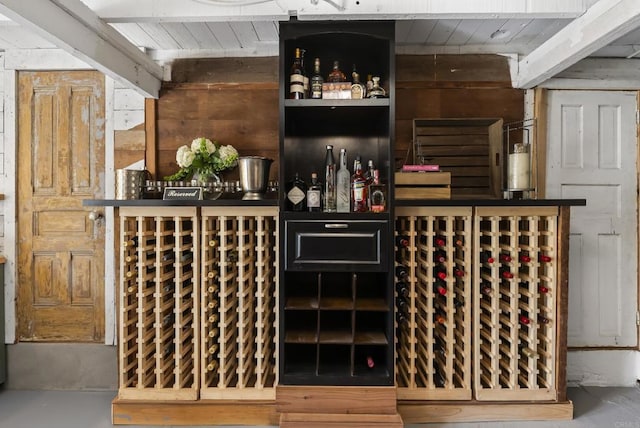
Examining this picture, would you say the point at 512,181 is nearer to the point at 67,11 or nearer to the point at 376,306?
the point at 376,306

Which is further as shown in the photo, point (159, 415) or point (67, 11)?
point (159, 415)

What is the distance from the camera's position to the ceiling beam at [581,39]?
1.40 m

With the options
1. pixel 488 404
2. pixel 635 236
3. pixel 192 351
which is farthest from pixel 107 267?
pixel 635 236

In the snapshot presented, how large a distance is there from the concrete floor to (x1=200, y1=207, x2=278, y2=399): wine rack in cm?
62

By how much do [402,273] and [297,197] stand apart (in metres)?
0.62

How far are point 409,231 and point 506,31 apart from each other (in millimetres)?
1219

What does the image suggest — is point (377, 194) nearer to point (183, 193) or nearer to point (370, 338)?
point (370, 338)

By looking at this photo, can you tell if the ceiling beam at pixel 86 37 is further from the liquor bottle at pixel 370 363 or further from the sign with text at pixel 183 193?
the liquor bottle at pixel 370 363

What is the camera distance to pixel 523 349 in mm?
1751

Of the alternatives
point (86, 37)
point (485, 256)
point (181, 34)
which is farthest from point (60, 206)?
point (485, 256)

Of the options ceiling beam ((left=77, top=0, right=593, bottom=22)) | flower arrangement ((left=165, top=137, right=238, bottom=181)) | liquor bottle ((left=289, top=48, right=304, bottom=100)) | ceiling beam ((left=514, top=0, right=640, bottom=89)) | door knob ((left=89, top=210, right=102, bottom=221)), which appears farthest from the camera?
door knob ((left=89, top=210, right=102, bottom=221))

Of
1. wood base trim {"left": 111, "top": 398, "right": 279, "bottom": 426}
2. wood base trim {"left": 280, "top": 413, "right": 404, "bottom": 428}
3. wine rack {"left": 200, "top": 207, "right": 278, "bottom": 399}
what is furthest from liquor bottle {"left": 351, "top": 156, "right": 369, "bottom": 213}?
wood base trim {"left": 111, "top": 398, "right": 279, "bottom": 426}

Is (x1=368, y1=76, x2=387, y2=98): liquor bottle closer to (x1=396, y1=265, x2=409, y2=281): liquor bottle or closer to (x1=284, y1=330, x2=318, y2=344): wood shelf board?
(x1=396, y1=265, x2=409, y2=281): liquor bottle

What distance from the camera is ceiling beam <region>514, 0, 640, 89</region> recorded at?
1396mm
